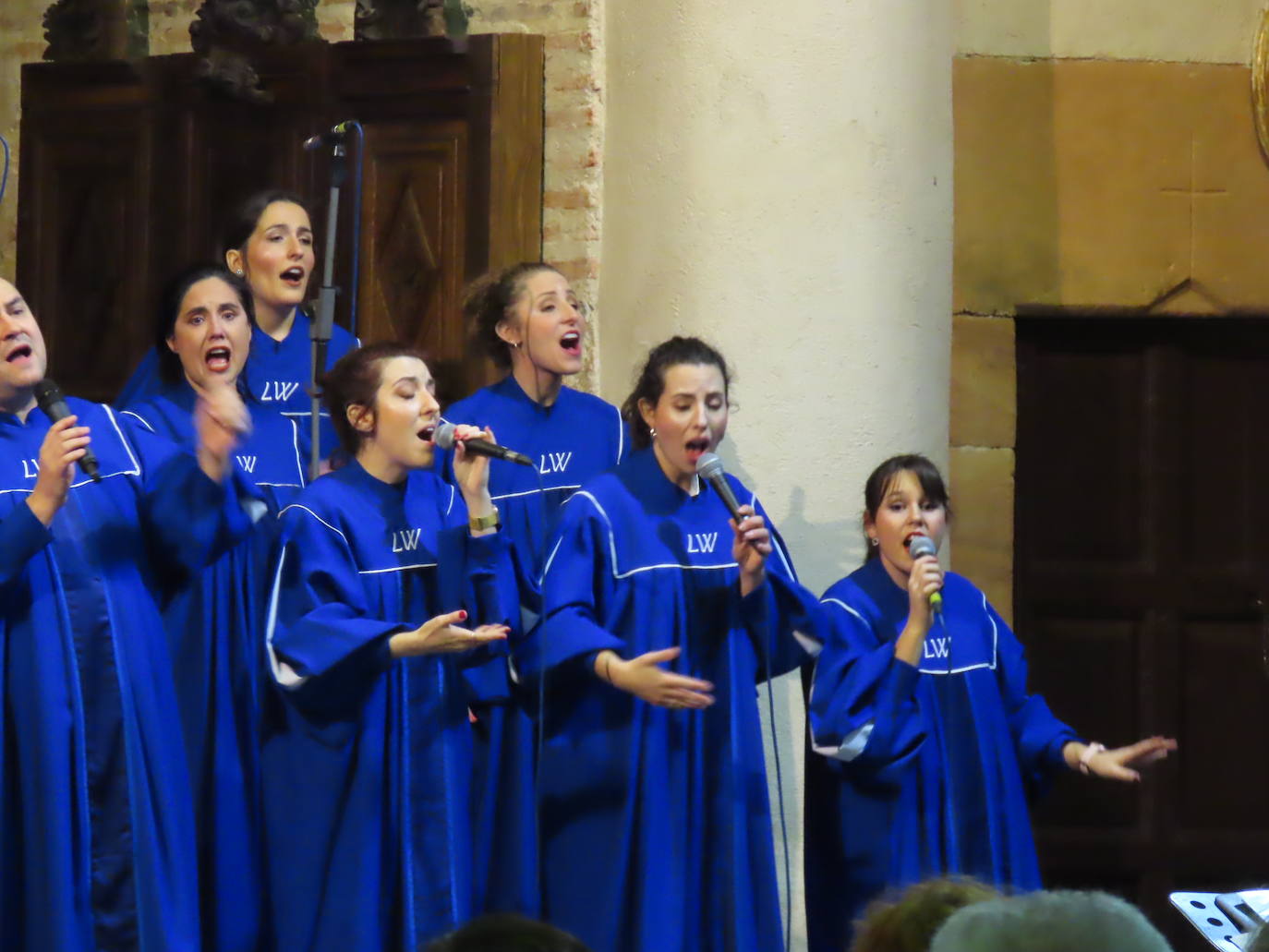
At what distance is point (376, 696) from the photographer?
449cm

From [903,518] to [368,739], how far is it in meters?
1.35

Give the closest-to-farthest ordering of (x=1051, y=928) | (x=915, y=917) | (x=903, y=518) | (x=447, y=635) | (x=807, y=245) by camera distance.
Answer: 1. (x=1051, y=928)
2. (x=915, y=917)
3. (x=447, y=635)
4. (x=903, y=518)
5. (x=807, y=245)

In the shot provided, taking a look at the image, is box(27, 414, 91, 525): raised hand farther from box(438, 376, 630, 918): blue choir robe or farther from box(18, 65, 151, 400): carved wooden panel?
box(18, 65, 151, 400): carved wooden panel

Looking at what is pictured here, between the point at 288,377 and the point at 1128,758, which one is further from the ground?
the point at 288,377

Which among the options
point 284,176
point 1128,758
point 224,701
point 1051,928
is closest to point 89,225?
point 284,176

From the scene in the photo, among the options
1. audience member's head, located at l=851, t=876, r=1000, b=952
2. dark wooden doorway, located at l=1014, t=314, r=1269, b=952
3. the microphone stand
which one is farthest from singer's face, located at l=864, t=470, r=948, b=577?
audience member's head, located at l=851, t=876, r=1000, b=952

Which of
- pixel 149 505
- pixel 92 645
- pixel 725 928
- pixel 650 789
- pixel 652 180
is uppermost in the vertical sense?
pixel 652 180

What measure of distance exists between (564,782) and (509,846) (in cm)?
23

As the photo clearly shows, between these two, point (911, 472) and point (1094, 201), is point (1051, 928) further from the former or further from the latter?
point (1094, 201)

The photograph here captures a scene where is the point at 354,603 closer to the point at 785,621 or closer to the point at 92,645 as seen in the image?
the point at 92,645

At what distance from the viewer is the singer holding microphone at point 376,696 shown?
4.40 metres

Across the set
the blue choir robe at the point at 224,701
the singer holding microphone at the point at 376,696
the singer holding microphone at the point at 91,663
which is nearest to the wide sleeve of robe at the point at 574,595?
the singer holding microphone at the point at 376,696

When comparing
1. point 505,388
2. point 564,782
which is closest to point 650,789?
Result: point 564,782

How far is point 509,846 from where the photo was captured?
474 cm
